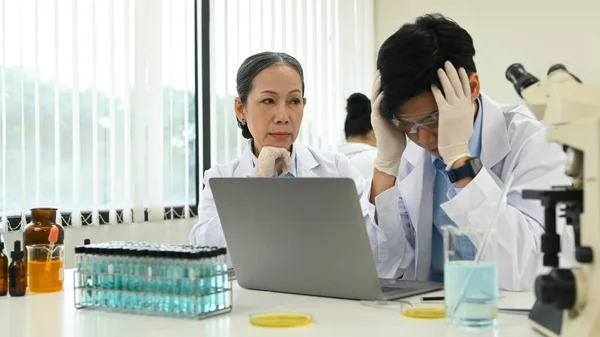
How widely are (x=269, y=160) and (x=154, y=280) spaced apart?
3.28 feet

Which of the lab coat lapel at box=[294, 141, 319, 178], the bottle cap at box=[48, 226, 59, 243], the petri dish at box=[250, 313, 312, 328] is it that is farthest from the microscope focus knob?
the lab coat lapel at box=[294, 141, 319, 178]

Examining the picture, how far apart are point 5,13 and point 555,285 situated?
2562mm

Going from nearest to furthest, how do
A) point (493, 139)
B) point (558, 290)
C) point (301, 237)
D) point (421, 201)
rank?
point (558, 290) < point (301, 237) < point (493, 139) < point (421, 201)

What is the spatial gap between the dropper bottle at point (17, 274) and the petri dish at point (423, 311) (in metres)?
0.86

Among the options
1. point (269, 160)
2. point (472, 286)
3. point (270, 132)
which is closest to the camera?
point (472, 286)

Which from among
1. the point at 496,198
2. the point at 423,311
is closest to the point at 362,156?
the point at 496,198

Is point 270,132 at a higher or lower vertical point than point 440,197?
higher

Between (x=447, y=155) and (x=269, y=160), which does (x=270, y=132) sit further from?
(x=447, y=155)

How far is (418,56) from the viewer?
5.54 feet

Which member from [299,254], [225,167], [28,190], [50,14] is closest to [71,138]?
[28,190]

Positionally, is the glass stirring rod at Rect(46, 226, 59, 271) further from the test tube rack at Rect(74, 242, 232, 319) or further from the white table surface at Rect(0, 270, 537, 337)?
the test tube rack at Rect(74, 242, 232, 319)

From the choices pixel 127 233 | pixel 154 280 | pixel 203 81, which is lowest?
pixel 127 233

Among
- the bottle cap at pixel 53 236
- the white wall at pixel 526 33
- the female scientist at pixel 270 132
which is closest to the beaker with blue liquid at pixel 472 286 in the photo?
the bottle cap at pixel 53 236

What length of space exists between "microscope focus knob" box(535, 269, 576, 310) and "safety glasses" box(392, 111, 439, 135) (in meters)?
0.82
